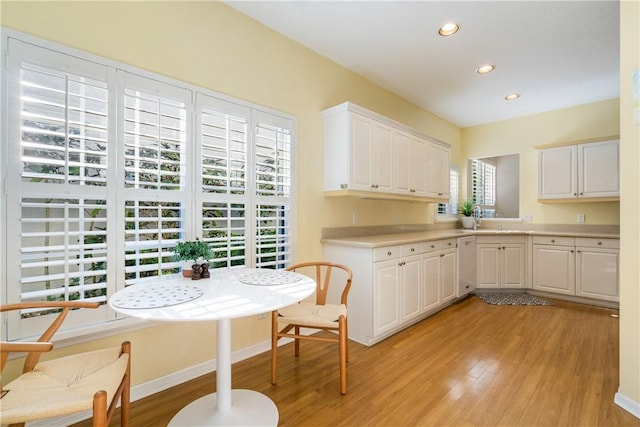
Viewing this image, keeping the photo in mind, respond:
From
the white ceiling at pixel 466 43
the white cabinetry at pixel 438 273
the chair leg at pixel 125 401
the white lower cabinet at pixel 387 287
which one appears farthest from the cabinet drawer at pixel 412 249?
the chair leg at pixel 125 401

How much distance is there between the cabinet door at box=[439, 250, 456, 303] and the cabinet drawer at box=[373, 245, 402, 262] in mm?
931

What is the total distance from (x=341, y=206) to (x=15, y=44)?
8.59ft

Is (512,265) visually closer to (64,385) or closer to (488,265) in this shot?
(488,265)

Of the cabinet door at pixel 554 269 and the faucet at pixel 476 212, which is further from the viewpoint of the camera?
the faucet at pixel 476 212

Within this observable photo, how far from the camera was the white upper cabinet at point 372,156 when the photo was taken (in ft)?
9.49

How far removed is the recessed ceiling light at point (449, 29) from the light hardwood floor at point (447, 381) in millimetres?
2794

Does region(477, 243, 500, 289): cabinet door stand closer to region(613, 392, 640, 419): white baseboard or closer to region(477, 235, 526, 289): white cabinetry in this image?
region(477, 235, 526, 289): white cabinetry

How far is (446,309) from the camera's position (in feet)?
12.2

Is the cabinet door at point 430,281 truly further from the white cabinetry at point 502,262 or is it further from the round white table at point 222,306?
the round white table at point 222,306

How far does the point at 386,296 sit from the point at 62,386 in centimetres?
228

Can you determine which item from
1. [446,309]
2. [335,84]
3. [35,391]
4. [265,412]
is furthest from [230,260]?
[446,309]

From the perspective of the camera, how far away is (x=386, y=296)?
2.78 metres

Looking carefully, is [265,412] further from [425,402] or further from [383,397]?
[425,402]

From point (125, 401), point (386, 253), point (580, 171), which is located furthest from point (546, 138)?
point (125, 401)
